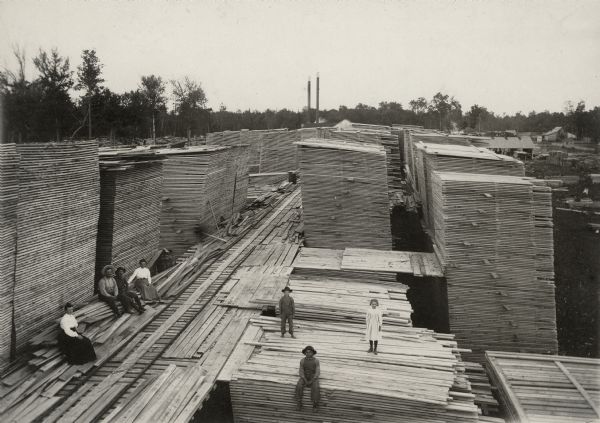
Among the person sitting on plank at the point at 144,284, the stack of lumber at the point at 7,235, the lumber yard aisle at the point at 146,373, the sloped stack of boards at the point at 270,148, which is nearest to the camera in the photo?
the lumber yard aisle at the point at 146,373

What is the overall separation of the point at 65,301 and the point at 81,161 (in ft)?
10.2

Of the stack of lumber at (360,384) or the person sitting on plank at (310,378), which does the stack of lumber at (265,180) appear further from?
the person sitting on plank at (310,378)

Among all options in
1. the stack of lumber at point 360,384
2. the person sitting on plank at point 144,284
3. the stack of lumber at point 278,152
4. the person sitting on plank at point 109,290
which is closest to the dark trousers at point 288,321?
the stack of lumber at point 360,384

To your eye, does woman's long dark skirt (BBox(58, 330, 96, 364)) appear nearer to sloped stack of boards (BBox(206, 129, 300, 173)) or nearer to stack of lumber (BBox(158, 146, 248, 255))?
stack of lumber (BBox(158, 146, 248, 255))

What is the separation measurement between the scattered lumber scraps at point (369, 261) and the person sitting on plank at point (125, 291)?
14.5 ft

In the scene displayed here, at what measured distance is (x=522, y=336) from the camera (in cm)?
1242

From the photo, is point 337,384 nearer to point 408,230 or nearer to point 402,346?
point 402,346

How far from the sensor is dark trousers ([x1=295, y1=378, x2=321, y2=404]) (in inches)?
324

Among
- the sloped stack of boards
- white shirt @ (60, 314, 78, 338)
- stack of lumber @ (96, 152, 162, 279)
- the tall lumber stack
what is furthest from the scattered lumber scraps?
the sloped stack of boards

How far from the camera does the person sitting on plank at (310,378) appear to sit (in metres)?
8.23

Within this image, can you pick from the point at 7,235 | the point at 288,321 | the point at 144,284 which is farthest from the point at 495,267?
the point at 7,235

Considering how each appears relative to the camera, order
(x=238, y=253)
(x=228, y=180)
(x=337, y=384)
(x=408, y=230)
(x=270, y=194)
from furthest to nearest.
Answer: (x=270, y=194)
(x=408, y=230)
(x=228, y=180)
(x=238, y=253)
(x=337, y=384)

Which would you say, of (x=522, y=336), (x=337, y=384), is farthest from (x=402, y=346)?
(x=522, y=336)

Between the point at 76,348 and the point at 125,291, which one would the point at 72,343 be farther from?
the point at 125,291
